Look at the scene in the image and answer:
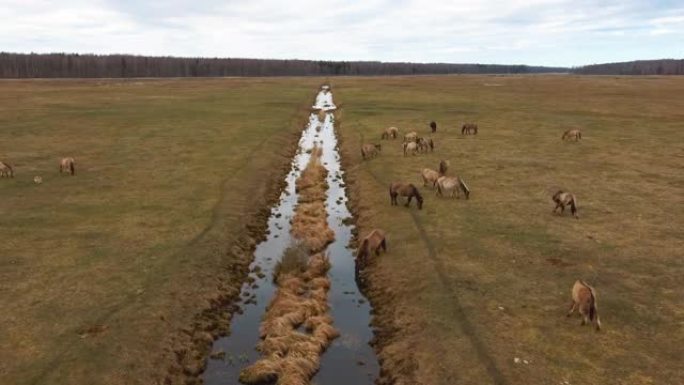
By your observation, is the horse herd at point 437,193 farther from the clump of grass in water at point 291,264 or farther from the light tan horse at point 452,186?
the clump of grass in water at point 291,264

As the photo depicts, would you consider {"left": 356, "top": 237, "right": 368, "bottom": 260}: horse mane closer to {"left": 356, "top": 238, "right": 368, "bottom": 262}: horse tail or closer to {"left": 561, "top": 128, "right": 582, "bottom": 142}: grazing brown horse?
{"left": 356, "top": 238, "right": 368, "bottom": 262}: horse tail

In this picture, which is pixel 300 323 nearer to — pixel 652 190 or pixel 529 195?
pixel 529 195

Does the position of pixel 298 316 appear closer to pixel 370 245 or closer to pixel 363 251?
pixel 363 251

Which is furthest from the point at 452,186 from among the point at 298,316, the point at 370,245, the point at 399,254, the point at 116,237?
the point at 116,237

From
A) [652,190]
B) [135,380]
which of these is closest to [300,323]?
[135,380]

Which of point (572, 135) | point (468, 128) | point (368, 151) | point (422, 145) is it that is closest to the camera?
point (368, 151)

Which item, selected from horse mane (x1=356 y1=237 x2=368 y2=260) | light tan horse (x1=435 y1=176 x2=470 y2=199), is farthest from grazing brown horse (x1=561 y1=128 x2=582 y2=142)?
horse mane (x1=356 y1=237 x2=368 y2=260)
